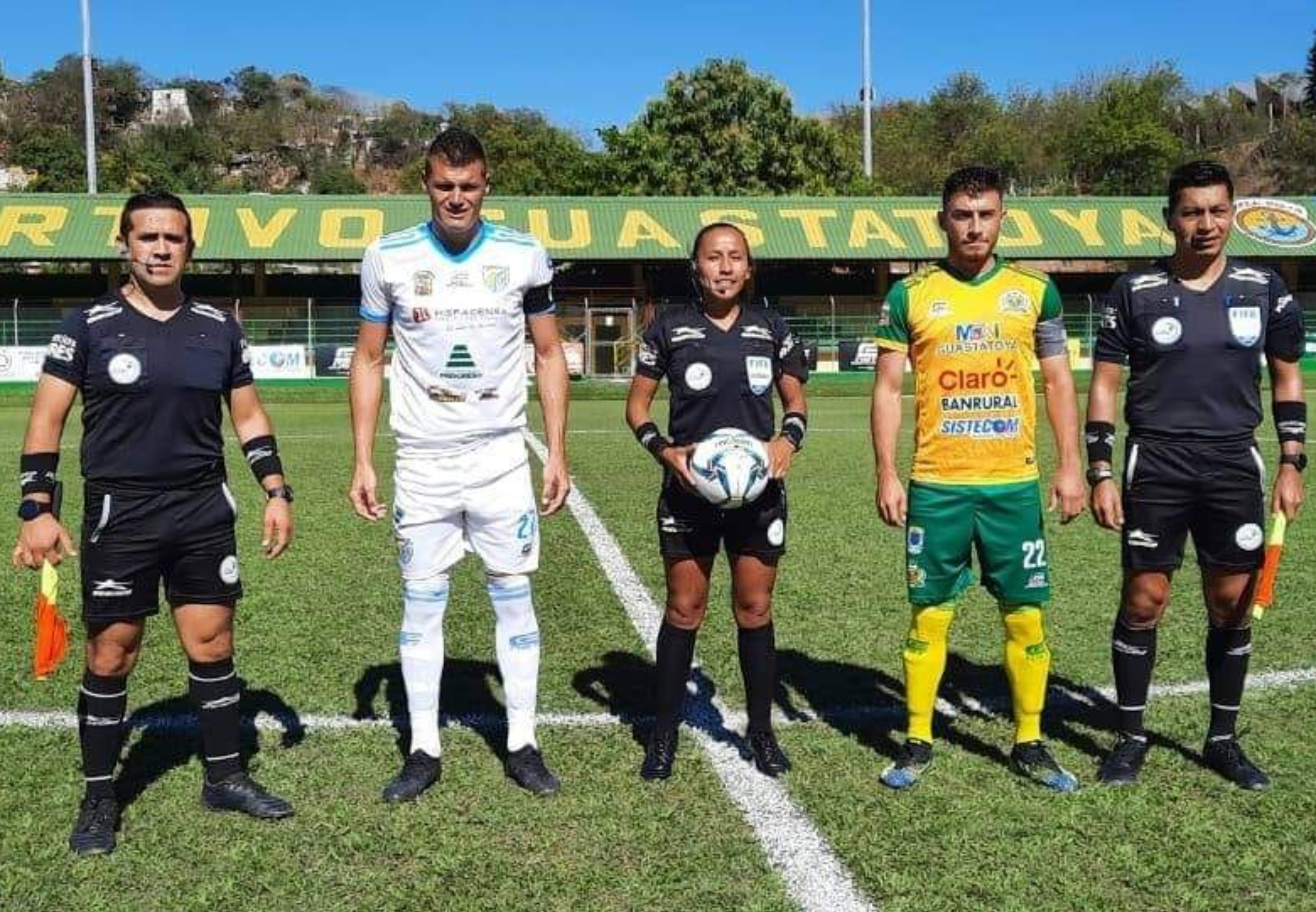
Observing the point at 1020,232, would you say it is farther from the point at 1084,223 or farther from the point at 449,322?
the point at 449,322

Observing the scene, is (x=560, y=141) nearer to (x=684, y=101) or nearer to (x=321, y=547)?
(x=684, y=101)

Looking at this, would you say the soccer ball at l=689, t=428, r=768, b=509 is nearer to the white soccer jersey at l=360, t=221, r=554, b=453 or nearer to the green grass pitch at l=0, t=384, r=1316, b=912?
the white soccer jersey at l=360, t=221, r=554, b=453

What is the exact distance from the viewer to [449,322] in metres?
4.01

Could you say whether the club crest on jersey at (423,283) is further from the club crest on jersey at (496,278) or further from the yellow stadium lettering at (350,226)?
the yellow stadium lettering at (350,226)

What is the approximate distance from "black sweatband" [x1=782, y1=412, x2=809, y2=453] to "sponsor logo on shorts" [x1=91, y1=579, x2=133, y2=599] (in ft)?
7.20

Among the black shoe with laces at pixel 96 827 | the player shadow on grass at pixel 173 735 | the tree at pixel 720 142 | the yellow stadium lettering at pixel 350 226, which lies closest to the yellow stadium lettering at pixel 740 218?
the yellow stadium lettering at pixel 350 226

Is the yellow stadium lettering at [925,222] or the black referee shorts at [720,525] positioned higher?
the yellow stadium lettering at [925,222]

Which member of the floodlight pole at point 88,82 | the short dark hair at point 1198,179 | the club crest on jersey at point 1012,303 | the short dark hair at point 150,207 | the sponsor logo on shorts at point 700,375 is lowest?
the sponsor logo on shorts at point 700,375

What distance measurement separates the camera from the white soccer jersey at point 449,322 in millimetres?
4020

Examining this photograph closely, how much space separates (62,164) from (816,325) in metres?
69.1

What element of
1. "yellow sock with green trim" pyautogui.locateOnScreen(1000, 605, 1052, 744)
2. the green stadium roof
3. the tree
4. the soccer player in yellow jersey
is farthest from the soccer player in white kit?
the tree

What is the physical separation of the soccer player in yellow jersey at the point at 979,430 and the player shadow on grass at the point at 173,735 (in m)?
2.37

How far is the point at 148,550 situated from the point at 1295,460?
152 inches

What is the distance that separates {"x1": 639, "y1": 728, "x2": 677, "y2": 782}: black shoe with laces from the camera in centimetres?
420
